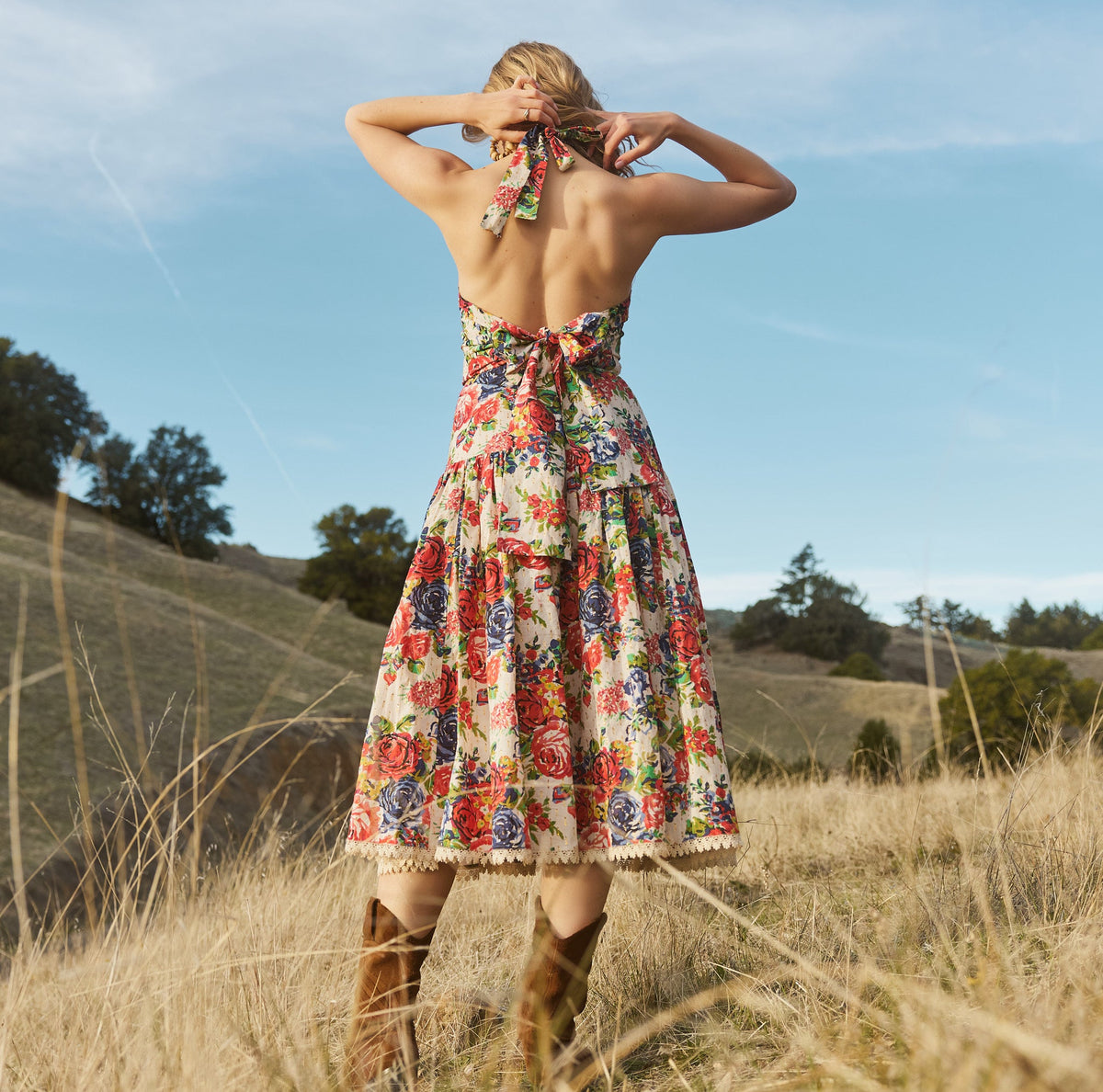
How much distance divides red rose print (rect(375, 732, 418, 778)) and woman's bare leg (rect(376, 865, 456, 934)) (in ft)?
0.68

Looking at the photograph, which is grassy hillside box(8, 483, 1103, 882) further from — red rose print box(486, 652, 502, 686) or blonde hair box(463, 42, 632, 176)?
blonde hair box(463, 42, 632, 176)

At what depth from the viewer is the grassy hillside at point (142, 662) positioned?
25.7ft

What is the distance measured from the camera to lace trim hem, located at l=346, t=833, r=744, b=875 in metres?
1.86

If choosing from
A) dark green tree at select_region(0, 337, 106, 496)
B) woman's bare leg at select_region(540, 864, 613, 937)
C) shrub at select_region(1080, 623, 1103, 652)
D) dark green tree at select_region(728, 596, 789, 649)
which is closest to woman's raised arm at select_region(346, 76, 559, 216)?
woman's bare leg at select_region(540, 864, 613, 937)

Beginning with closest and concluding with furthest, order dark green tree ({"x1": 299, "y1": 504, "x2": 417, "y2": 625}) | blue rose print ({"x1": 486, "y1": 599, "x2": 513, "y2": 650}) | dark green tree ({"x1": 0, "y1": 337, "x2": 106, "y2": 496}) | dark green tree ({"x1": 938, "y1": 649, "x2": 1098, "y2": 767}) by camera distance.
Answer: blue rose print ({"x1": 486, "y1": 599, "x2": 513, "y2": 650}), dark green tree ({"x1": 938, "y1": 649, "x2": 1098, "y2": 767}), dark green tree ({"x1": 299, "y1": 504, "x2": 417, "y2": 625}), dark green tree ({"x1": 0, "y1": 337, "x2": 106, "y2": 496})

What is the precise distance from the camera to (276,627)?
71.2 feet

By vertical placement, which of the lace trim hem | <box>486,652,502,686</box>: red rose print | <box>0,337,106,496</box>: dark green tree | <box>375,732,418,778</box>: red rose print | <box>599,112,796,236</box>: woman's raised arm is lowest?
the lace trim hem

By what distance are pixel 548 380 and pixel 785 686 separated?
2275 cm

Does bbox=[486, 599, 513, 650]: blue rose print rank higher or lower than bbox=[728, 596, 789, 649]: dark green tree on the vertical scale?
lower

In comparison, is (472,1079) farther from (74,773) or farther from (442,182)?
(74,773)

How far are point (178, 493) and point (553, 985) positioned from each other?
40.2 m

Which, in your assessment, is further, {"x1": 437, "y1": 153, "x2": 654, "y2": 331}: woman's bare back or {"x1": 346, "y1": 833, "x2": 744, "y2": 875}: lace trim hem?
{"x1": 437, "y1": 153, "x2": 654, "y2": 331}: woman's bare back

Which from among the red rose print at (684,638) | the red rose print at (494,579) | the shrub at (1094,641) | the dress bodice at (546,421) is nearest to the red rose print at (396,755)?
the red rose print at (494,579)

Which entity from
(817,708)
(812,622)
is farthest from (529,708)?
(812,622)
